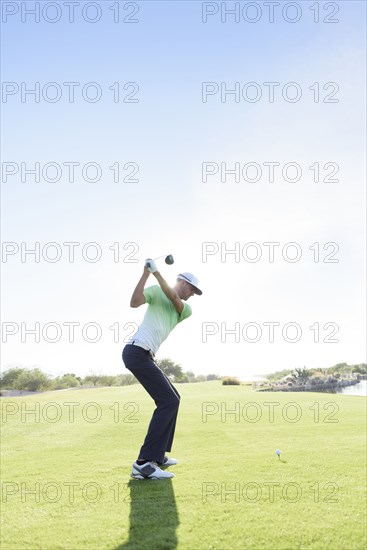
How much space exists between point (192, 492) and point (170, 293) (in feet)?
7.56

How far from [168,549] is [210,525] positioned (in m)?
0.68

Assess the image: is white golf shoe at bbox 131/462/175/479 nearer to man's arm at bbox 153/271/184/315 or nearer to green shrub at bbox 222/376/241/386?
man's arm at bbox 153/271/184/315

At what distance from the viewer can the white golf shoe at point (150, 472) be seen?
6.06 m

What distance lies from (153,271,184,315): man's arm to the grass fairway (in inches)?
84.2

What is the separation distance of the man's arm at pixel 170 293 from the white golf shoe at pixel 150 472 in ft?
6.42

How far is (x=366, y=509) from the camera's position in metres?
5.16

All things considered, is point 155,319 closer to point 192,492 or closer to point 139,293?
point 139,293

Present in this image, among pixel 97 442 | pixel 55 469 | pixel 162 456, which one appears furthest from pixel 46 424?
pixel 162 456

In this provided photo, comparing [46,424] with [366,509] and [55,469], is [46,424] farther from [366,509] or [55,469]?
[366,509]

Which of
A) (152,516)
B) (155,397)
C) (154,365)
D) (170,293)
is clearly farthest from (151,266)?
(152,516)

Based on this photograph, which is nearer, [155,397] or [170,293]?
[170,293]


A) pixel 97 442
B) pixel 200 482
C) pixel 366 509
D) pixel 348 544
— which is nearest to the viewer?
pixel 348 544

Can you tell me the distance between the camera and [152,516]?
461 centimetres

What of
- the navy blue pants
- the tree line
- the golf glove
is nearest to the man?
the navy blue pants
